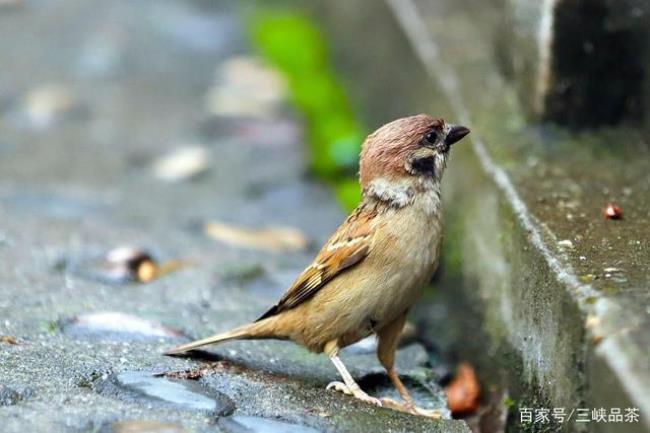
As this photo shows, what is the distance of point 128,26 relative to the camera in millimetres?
9391

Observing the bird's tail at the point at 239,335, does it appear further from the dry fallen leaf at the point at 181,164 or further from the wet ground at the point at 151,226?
the dry fallen leaf at the point at 181,164

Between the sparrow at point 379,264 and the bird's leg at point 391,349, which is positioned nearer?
the sparrow at point 379,264

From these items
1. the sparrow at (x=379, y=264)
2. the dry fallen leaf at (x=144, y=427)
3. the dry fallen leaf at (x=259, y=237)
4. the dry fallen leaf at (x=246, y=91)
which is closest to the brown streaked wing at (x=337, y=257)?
the sparrow at (x=379, y=264)

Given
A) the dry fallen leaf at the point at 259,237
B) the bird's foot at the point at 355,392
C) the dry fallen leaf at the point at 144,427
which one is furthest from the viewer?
the dry fallen leaf at the point at 259,237

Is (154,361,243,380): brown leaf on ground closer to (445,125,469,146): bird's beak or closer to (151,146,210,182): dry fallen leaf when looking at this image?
(445,125,469,146): bird's beak

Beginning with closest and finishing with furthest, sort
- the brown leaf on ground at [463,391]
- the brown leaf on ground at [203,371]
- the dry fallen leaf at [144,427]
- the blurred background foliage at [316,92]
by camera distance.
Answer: the dry fallen leaf at [144,427], the brown leaf on ground at [203,371], the brown leaf on ground at [463,391], the blurred background foliage at [316,92]

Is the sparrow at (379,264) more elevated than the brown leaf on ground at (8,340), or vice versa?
the sparrow at (379,264)

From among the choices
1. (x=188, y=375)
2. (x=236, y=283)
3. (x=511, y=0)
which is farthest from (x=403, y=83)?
(x=188, y=375)

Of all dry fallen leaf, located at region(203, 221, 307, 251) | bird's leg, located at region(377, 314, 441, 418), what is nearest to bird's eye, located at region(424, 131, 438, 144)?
bird's leg, located at region(377, 314, 441, 418)

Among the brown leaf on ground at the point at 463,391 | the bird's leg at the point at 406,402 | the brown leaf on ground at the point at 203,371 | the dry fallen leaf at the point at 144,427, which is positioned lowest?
the brown leaf on ground at the point at 463,391

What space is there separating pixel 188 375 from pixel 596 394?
4.47ft

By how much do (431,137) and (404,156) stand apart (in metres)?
0.14

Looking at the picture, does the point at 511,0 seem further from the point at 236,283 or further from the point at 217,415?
the point at 217,415

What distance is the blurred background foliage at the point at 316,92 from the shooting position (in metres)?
7.05
